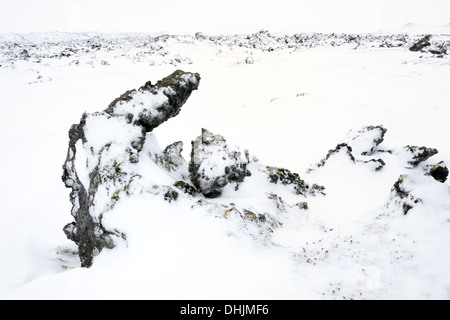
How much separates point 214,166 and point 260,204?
1.47 metres

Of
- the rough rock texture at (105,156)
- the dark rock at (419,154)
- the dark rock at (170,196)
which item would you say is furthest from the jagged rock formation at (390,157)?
the rough rock texture at (105,156)

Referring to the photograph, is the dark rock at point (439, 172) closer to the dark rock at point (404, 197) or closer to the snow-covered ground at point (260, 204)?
the snow-covered ground at point (260, 204)

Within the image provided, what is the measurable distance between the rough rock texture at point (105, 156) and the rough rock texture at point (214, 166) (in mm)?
1484

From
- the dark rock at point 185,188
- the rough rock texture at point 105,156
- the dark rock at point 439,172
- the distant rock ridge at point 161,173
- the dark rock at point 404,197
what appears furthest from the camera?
the dark rock at point 439,172

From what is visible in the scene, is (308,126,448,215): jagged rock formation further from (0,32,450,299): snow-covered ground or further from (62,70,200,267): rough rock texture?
(62,70,200,267): rough rock texture

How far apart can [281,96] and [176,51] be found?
81.1 feet

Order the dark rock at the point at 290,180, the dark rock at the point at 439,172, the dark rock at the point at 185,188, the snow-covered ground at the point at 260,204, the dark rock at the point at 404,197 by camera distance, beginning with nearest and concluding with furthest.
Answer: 1. the snow-covered ground at the point at 260,204
2. the dark rock at the point at 404,197
3. the dark rock at the point at 185,188
4. the dark rock at the point at 439,172
5. the dark rock at the point at 290,180

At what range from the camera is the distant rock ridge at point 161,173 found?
6070 millimetres

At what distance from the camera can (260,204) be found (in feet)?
23.5

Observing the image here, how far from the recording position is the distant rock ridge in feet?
19.9

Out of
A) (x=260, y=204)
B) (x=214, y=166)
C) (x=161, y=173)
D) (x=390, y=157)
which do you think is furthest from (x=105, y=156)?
(x=390, y=157)
